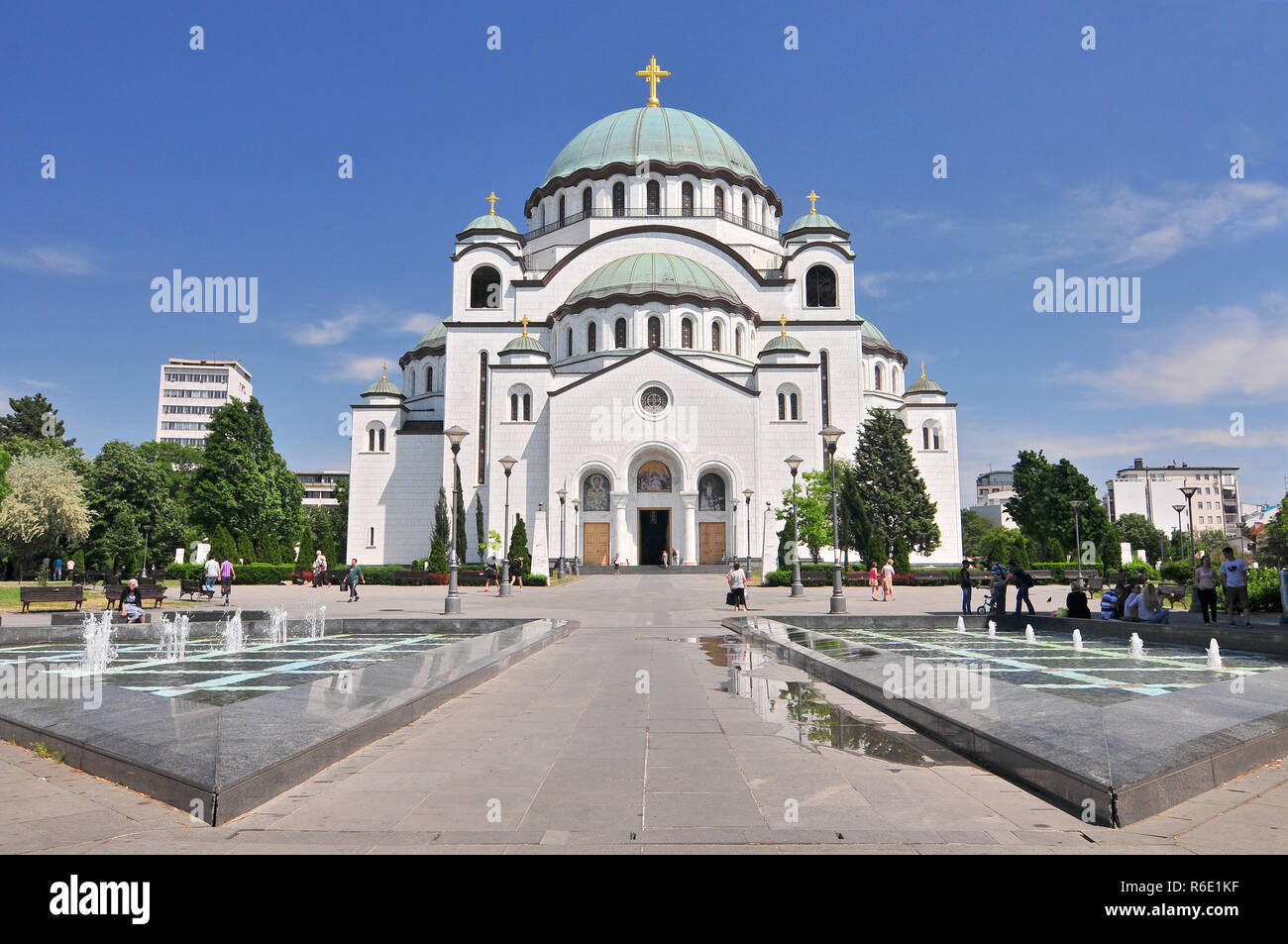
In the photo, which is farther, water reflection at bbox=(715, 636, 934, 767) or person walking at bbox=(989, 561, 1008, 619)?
person walking at bbox=(989, 561, 1008, 619)

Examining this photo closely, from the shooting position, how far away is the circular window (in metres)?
42.8

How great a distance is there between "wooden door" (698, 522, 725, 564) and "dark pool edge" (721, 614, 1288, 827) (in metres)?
34.7

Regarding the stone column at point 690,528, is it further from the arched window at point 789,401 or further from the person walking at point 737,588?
the person walking at point 737,588

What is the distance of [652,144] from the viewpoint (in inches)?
1983

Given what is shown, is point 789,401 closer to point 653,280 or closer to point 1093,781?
point 653,280

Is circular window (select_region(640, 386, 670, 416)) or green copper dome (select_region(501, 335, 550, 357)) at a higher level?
green copper dome (select_region(501, 335, 550, 357))

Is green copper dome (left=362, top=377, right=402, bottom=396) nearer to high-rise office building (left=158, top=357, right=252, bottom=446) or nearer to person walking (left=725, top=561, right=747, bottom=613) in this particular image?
person walking (left=725, top=561, right=747, bottom=613)

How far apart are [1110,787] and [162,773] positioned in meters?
5.31

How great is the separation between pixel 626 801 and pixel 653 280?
139 ft

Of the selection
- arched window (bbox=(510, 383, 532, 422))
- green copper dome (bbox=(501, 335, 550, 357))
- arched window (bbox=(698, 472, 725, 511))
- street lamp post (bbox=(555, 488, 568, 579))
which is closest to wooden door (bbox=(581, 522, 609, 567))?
street lamp post (bbox=(555, 488, 568, 579))

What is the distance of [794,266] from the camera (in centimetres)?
5012

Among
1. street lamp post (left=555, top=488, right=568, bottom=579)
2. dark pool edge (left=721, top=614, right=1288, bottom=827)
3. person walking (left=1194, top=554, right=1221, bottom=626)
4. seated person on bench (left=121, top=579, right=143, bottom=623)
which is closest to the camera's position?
dark pool edge (left=721, top=614, right=1288, bottom=827)
